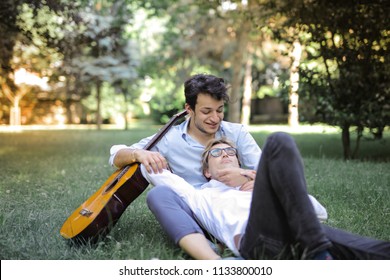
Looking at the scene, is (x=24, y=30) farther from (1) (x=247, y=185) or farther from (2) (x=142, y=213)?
(1) (x=247, y=185)


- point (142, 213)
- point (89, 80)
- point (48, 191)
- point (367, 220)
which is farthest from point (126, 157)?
point (89, 80)

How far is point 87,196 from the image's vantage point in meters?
5.98

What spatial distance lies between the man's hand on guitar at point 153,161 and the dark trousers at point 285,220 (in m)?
0.90

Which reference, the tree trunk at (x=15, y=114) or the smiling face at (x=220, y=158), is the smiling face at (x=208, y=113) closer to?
the smiling face at (x=220, y=158)

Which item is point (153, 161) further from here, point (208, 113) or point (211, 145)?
point (208, 113)

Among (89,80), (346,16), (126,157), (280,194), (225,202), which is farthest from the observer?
(89,80)

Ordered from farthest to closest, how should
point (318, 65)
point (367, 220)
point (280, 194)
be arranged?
point (318, 65)
point (367, 220)
point (280, 194)

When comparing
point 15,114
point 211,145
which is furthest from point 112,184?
point 15,114

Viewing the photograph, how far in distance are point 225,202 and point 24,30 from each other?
7553 mm

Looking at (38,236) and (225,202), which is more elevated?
(225,202)

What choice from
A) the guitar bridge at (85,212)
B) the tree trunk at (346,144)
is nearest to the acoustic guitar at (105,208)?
the guitar bridge at (85,212)

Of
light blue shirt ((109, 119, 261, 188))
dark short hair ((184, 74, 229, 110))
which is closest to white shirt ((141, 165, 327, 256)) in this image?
light blue shirt ((109, 119, 261, 188))

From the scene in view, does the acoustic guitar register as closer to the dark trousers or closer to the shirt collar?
the shirt collar
